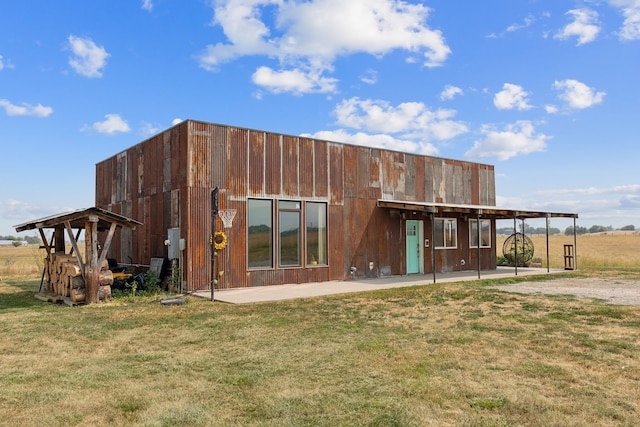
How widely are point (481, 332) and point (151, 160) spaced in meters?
11.2

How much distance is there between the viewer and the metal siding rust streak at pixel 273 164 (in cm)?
1333

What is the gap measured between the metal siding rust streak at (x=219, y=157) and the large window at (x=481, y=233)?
35.6ft

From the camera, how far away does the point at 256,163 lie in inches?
517

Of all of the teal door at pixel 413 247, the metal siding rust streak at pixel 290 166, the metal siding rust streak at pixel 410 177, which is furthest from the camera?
the metal siding rust streak at pixel 410 177

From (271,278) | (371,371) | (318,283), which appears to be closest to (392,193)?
(318,283)

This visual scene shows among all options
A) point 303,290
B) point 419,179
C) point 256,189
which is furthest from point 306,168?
point 419,179

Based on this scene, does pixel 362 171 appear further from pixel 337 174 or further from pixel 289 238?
pixel 289 238

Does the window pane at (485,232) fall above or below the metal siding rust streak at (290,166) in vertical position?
below

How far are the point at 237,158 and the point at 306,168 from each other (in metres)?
2.29

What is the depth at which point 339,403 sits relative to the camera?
13.1 ft

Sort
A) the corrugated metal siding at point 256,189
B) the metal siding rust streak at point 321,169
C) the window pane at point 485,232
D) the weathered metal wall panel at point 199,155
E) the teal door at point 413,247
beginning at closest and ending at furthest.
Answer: the weathered metal wall panel at point 199,155, the corrugated metal siding at point 256,189, the metal siding rust streak at point 321,169, the teal door at point 413,247, the window pane at point 485,232

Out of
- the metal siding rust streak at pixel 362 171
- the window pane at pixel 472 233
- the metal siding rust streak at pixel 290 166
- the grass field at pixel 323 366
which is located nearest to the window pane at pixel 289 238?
the metal siding rust streak at pixel 290 166

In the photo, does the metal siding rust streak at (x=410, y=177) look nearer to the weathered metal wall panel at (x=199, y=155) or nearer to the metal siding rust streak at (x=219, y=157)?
the metal siding rust streak at (x=219, y=157)

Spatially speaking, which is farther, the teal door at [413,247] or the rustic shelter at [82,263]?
Result: the teal door at [413,247]
